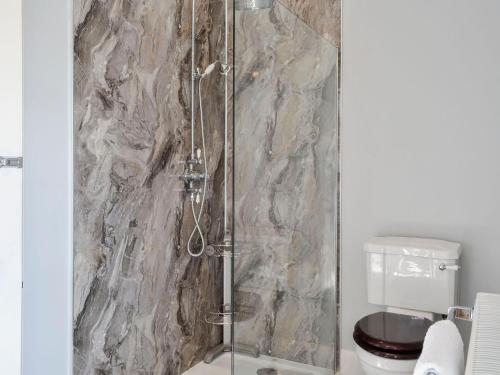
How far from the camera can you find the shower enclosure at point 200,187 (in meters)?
1.95

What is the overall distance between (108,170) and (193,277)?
40.0 inches

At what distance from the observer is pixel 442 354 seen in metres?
1.05

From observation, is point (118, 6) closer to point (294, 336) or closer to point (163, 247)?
point (163, 247)

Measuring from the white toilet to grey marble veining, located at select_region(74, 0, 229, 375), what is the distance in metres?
1.13

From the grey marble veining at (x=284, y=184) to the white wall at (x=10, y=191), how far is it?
94 centimetres

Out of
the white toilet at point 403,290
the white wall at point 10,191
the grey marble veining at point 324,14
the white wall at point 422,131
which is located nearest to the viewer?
the white wall at point 10,191

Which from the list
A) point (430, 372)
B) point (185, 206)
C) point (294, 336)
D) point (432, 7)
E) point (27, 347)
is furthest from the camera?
point (185, 206)

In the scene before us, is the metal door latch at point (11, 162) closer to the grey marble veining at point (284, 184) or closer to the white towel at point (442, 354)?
the grey marble veining at point (284, 184)

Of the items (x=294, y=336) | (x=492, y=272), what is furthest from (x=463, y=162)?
(x=294, y=336)

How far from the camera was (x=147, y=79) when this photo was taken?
2312 mm

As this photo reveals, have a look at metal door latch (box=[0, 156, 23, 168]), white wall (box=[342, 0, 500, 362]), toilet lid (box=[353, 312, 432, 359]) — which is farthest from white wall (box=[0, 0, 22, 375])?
white wall (box=[342, 0, 500, 362])

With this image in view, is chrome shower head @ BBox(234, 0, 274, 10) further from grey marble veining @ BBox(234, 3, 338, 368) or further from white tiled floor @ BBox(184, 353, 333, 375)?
white tiled floor @ BBox(184, 353, 333, 375)

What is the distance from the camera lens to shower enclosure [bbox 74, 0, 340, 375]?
195 centimetres

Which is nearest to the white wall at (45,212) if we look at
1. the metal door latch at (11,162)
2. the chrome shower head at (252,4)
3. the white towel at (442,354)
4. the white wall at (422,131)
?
the metal door latch at (11,162)
